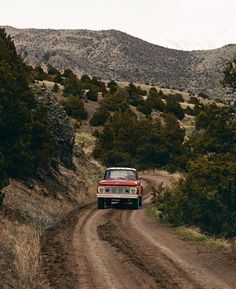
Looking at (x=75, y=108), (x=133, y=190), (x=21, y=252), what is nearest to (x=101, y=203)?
(x=133, y=190)

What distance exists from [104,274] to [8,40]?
16.2 metres

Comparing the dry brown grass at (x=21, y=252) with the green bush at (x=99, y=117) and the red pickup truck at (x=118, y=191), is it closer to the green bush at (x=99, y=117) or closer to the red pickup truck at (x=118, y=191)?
the red pickup truck at (x=118, y=191)

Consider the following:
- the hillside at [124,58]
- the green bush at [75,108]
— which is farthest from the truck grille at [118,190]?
the hillside at [124,58]

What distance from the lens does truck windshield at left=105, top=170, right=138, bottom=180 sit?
82.4ft

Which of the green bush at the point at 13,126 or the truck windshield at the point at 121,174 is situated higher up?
the green bush at the point at 13,126

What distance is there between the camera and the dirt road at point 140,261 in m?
10.4

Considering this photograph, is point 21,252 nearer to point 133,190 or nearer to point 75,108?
point 133,190

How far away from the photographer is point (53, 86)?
62906 millimetres

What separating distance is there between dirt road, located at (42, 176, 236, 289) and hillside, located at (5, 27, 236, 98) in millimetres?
109367

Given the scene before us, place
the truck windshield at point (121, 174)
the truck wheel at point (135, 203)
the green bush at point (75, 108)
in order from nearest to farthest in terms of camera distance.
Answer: the truck wheel at point (135, 203), the truck windshield at point (121, 174), the green bush at point (75, 108)

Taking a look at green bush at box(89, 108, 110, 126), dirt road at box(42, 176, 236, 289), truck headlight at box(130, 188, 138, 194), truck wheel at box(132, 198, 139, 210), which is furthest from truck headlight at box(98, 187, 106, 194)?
green bush at box(89, 108, 110, 126)

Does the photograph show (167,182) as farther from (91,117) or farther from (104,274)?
(104,274)

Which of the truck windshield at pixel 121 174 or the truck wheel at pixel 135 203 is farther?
the truck windshield at pixel 121 174

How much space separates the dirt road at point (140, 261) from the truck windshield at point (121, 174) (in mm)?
5905
